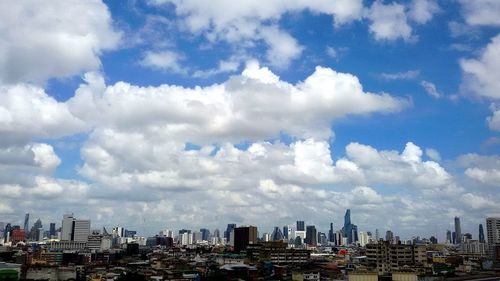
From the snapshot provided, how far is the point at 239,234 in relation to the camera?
19875 centimetres

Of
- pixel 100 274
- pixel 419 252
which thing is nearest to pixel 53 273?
pixel 100 274

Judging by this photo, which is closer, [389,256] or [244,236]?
[389,256]

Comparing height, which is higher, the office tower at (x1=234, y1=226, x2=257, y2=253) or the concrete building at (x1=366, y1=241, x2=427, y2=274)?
the office tower at (x1=234, y1=226, x2=257, y2=253)

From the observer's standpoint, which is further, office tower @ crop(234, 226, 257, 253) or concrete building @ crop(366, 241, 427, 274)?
office tower @ crop(234, 226, 257, 253)

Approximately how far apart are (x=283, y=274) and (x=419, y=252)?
120 ft

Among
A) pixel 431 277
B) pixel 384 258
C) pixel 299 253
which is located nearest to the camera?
pixel 431 277

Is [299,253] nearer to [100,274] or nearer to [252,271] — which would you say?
[252,271]

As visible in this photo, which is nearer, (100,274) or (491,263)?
(100,274)

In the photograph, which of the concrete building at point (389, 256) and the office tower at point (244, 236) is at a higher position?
the office tower at point (244, 236)

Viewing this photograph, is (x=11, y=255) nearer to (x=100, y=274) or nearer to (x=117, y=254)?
(x=117, y=254)

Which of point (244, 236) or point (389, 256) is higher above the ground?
point (244, 236)

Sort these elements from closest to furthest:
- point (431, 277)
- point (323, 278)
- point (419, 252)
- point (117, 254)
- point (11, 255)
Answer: point (431, 277), point (323, 278), point (419, 252), point (11, 255), point (117, 254)

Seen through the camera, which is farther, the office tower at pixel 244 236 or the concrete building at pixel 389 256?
the office tower at pixel 244 236

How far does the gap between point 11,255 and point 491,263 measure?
470 feet
